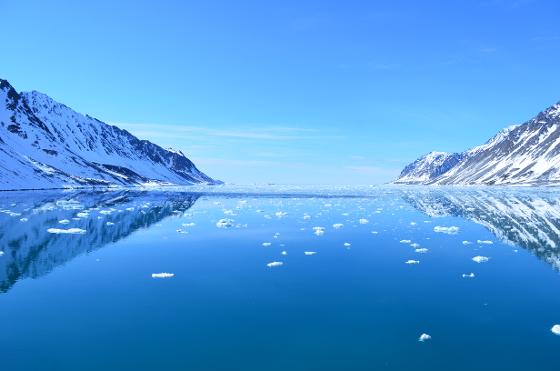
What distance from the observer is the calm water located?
37.8 feet

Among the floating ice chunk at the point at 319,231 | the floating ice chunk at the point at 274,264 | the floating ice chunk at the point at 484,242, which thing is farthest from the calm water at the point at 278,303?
the floating ice chunk at the point at 319,231

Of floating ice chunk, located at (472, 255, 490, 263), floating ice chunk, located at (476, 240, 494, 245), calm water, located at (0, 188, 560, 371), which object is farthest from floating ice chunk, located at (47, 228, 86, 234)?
floating ice chunk, located at (476, 240, 494, 245)

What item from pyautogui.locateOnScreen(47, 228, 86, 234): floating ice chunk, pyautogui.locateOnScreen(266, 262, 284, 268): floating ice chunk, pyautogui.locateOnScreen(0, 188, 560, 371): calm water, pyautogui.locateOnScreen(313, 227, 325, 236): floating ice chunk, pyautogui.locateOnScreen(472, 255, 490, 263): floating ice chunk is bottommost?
pyautogui.locateOnScreen(0, 188, 560, 371): calm water

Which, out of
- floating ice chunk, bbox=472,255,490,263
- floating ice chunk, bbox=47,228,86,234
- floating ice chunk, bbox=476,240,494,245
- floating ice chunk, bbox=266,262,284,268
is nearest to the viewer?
floating ice chunk, bbox=266,262,284,268

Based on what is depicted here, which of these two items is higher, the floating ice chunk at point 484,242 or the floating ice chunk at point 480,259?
the floating ice chunk at point 484,242

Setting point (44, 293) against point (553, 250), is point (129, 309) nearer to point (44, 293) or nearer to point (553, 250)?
point (44, 293)

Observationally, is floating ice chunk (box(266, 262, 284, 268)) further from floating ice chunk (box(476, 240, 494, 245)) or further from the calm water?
floating ice chunk (box(476, 240, 494, 245))

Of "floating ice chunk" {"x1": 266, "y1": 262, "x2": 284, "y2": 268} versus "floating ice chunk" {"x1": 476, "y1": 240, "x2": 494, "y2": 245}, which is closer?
"floating ice chunk" {"x1": 266, "y1": 262, "x2": 284, "y2": 268}

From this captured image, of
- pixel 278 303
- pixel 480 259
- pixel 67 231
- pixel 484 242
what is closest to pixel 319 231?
pixel 484 242

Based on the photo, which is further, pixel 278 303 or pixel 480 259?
pixel 480 259

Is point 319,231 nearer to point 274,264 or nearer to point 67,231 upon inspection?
point 274,264

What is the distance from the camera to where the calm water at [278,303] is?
11.5 m

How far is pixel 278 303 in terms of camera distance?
1611 cm

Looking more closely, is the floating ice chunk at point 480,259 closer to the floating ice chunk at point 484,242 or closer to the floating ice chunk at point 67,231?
the floating ice chunk at point 484,242
